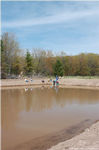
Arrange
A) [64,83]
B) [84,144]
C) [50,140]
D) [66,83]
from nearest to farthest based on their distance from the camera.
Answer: [84,144] < [50,140] < [66,83] < [64,83]

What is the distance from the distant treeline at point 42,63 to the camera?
1527 inches

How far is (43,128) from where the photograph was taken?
7262 millimetres

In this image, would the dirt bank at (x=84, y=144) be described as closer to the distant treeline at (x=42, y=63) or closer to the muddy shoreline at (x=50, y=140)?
the muddy shoreline at (x=50, y=140)

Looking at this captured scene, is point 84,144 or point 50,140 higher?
point 84,144

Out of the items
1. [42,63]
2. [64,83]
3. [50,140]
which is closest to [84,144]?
[50,140]

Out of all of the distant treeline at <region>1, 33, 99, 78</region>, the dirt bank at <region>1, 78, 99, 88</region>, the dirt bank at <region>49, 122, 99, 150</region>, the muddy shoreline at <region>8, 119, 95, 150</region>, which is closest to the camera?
the dirt bank at <region>49, 122, 99, 150</region>

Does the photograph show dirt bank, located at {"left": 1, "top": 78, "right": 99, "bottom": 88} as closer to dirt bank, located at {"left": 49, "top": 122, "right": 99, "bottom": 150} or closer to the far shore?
the far shore

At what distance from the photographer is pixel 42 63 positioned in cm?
5253

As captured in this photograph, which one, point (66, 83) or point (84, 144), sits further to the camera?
point (66, 83)

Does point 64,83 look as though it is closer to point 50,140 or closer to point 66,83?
point 66,83

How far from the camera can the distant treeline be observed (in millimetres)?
38781

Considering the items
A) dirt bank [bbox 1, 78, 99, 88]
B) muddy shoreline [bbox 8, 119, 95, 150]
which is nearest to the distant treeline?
dirt bank [bbox 1, 78, 99, 88]

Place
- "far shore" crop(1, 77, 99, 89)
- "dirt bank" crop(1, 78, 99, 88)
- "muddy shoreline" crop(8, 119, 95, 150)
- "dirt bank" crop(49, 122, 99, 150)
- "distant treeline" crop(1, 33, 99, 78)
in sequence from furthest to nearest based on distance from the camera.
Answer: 1. "distant treeline" crop(1, 33, 99, 78)
2. "dirt bank" crop(1, 78, 99, 88)
3. "far shore" crop(1, 77, 99, 89)
4. "muddy shoreline" crop(8, 119, 95, 150)
5. "dirt bank" crop(49, 122, 99, 150)

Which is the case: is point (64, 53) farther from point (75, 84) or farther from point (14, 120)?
point (14, 120)
